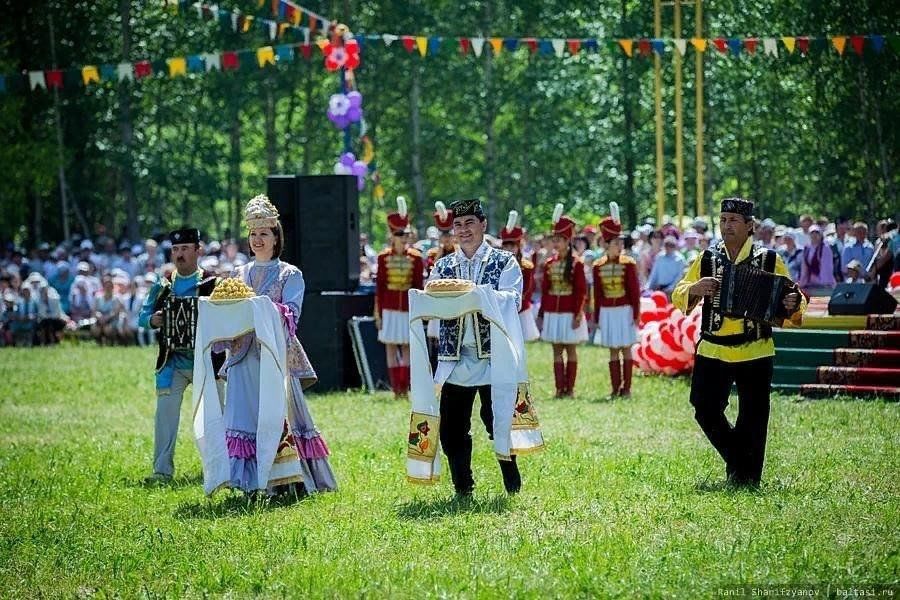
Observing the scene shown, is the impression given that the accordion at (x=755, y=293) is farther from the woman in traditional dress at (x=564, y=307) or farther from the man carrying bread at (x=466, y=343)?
the woman in traditional dress at (x=564, y=307)

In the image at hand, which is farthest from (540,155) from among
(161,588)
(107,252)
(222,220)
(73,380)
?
(161,588)

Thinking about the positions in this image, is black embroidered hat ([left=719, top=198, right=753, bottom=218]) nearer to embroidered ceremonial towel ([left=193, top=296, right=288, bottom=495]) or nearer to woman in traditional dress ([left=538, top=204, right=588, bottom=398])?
embroidered ceremonial towel ([left=193, top=296, right=288, bottom=495])

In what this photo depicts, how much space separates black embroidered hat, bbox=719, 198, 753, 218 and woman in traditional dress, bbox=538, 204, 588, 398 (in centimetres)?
686

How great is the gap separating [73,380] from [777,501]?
13.4 m

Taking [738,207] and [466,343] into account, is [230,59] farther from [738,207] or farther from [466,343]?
[738,207]

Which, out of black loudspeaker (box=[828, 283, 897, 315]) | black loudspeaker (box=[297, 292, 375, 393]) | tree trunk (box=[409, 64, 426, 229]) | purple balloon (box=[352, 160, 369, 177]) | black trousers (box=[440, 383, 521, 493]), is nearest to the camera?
black trousers (box=[440, 383, 521, 493])

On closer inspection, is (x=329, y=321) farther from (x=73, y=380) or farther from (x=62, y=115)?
(x=62, y=115)

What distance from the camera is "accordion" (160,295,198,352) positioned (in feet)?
39.0

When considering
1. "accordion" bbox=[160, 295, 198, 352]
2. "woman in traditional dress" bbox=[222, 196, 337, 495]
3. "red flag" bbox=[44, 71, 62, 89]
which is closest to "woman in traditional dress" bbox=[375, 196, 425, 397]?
"accordion" bbox=[160, 295, 198, 352]

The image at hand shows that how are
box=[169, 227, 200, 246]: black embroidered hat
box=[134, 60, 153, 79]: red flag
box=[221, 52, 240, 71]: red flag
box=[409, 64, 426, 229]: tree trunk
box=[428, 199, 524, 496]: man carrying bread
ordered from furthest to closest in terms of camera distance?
box=[409, 64, 426, 229]: tree trunk < box=[134, 60, 153, 79]: red flag < box=[221, 52, 240, 71]: red flag < box=[169, 227, 200, 246]: black embroidered hat < box=[428, 199, 524, 496]: man carrying bread

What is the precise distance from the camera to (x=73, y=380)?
Result: 2095 cm

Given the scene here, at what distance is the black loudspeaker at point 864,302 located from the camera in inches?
638

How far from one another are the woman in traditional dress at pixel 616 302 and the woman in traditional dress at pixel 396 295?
2.04 m

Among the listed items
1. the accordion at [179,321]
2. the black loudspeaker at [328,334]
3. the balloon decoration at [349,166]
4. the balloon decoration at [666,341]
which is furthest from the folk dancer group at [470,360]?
the balloon decoration at [349,166]
